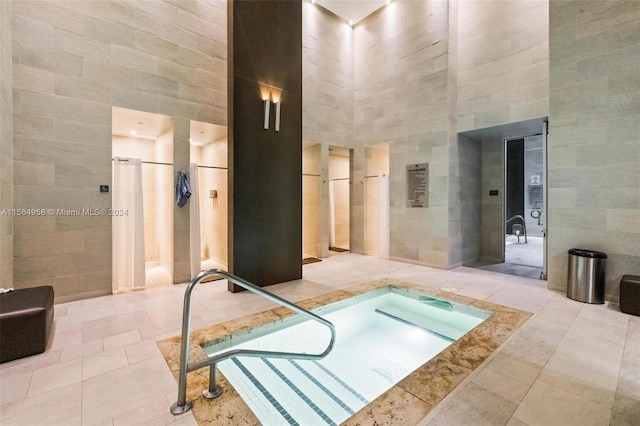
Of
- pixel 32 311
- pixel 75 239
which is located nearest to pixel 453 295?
pixel 32 311

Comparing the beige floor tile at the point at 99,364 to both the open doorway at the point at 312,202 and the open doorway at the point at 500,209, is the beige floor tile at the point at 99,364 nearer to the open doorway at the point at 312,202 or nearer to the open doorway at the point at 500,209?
the open doorway at the point at 312,202

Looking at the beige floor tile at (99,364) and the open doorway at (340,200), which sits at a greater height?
the open doorway at (340,200)

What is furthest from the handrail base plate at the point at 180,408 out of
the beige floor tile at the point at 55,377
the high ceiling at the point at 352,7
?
the high ceiling at the point at 352,7

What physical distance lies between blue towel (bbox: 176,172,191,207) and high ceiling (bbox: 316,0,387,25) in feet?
17.4

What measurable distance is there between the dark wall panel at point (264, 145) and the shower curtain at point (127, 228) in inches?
65.7

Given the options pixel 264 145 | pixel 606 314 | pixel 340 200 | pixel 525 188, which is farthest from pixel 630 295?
pixel 525 188

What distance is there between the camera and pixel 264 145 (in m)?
4.54

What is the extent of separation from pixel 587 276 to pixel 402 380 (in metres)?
3.43

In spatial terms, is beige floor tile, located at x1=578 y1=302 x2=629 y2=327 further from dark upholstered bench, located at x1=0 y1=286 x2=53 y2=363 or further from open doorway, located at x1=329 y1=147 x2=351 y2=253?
dark upholstered bench, located at x1=0 y1=286 x2=53 y2=363

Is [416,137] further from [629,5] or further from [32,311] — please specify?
[32,311]

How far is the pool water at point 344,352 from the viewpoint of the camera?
246 cm

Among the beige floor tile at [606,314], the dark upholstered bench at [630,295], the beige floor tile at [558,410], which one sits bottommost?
the beige floor tile at [558,410]

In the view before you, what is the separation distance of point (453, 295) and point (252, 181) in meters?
3.49

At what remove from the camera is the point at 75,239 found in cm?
404
